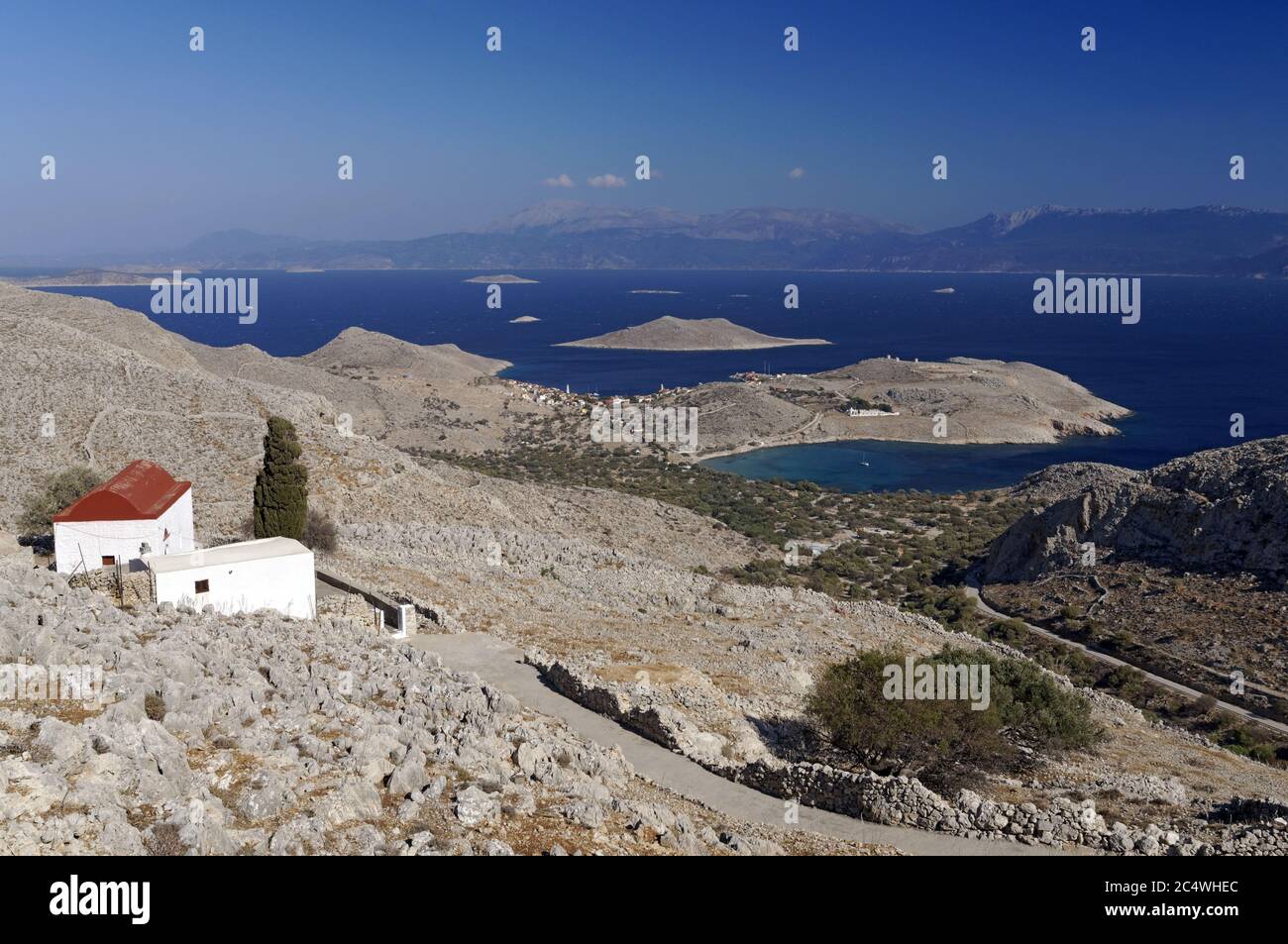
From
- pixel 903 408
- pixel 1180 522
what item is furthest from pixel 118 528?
pixel 903 408

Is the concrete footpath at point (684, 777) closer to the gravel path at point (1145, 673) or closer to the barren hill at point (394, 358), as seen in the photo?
the gravel path at point (1145, 673)

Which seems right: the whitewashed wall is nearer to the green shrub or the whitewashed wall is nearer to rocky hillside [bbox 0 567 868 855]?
rocky hillside [bbox 0 567 868 855]

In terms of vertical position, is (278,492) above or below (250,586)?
above

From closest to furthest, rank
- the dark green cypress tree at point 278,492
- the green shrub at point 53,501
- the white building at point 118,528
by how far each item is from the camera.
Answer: the white building at point 118,528, the dark green cypress tree at point 278,492, the green shrub at point 53,501

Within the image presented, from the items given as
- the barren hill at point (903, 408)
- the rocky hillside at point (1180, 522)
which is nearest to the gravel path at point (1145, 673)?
the rocky hillside at point (1180, 522)

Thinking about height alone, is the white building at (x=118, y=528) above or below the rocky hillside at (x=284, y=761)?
above

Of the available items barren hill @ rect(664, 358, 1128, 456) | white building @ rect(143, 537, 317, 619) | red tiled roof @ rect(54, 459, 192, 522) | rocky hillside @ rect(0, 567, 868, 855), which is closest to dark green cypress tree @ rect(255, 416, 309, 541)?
red tiled roof @ rect(54, 459, 192, 522)

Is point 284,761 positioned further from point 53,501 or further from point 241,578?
point 53,501
